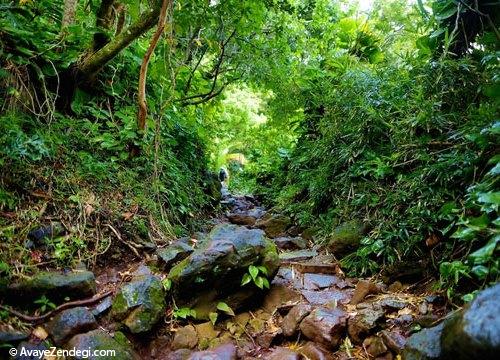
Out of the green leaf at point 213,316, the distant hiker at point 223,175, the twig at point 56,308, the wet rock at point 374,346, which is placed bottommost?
the green leaf at point 213,316

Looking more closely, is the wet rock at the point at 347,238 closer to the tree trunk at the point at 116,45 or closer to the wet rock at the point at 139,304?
the wet rock at the point at 139,304

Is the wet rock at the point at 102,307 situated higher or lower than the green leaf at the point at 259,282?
lower

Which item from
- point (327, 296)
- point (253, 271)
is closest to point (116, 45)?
point (253, 271)

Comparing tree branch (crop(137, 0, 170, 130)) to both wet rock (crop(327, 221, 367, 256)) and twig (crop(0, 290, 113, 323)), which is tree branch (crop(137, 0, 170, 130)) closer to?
twig (crop(0, 290, 113, 323))

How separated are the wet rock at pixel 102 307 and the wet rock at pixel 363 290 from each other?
2073 mm

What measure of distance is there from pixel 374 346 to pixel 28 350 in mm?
2343

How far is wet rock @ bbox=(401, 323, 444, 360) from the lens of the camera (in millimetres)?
1803

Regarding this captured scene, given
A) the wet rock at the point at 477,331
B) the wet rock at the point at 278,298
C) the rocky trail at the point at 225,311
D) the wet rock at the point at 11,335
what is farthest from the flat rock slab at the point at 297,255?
the wet rock at the point at 11,335

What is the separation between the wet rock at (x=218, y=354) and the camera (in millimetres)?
2525

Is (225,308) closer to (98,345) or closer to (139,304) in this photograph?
(139,304)

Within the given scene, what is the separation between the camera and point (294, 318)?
2.83 meters

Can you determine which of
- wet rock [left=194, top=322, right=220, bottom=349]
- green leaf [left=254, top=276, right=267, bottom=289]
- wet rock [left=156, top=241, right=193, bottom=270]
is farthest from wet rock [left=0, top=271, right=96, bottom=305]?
green leaf [left=254, top=276, right=267, bottom=289]

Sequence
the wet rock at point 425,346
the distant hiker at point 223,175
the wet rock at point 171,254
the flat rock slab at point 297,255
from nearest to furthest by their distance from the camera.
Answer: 1. the wet rock at point 425,346
2. the wet rock at point 171,254
3. the flat rock slab at point 297,255
4. the distant hiker at point 223,175

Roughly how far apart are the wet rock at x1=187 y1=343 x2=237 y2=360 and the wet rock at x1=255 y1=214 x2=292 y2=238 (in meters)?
3.10
